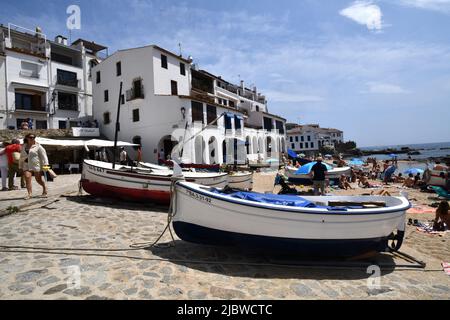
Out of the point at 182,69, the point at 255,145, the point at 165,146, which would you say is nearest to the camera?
the point at 165,146

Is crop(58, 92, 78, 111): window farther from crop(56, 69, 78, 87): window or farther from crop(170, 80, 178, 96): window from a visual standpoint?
crop(170, 80, 178, 96): window

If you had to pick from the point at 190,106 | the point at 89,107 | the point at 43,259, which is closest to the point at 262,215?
the point at 43,259

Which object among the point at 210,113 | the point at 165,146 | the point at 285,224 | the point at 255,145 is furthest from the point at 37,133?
the point at 255,145

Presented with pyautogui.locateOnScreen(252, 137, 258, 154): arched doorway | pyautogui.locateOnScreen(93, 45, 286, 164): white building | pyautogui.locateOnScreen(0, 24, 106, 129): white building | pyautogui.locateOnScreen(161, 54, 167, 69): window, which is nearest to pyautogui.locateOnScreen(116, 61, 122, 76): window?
pyautogui.locateOnScreen(93, 45, 286, 164): white building

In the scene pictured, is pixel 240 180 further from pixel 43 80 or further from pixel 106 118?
pixel 43 80

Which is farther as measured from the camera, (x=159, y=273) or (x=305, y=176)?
(x=305, y=176)

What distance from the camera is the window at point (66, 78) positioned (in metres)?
31.7

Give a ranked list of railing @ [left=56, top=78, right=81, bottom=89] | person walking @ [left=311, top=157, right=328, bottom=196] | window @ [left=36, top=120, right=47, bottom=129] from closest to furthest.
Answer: person walking @ [left=311, top=157, right=328, bottom=196]
window @ [left=36, top=120, right=47, bottom=129]
railing @ [left=56, top=78, right=81, bottom=89]

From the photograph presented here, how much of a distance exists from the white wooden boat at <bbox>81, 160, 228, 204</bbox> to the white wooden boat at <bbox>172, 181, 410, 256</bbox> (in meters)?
4.35

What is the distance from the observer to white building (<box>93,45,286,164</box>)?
84.0ft

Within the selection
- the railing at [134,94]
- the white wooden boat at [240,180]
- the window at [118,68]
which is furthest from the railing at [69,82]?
the white wooden boat at [240,180]

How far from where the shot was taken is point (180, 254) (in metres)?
5.52

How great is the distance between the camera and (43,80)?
97.9 ft

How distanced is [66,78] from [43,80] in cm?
310
